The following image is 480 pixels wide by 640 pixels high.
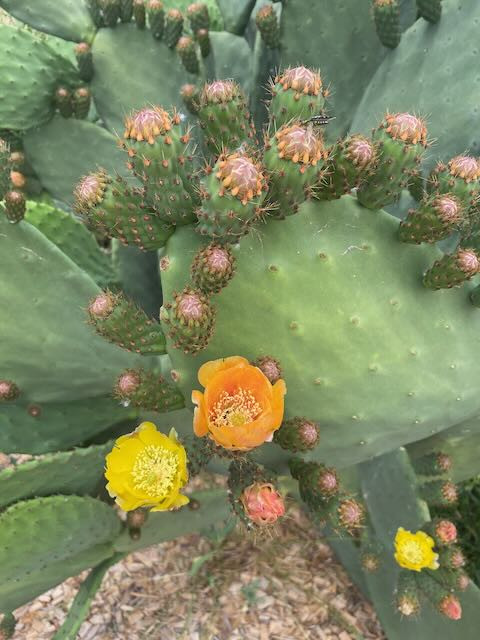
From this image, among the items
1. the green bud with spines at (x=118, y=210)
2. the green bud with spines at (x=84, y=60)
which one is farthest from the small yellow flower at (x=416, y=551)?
the green bud with spines at (x=84, y=60)

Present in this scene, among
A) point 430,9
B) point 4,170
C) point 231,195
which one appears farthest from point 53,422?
point 430,9

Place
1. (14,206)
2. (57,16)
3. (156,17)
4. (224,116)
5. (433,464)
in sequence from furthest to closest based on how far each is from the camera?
1. (57,16)
2. (156,17)
3. (433,464)
4. (14,206)
5. (224,116)

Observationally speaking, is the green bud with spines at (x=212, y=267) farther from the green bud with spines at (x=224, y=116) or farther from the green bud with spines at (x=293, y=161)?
the green bud with spines at (x=224, y=116)

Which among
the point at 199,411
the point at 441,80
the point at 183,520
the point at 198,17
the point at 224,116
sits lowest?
the point at 183,520

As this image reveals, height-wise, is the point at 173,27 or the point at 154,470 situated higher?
the point at 173,27

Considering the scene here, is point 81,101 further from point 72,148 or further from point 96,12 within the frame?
point 96,12

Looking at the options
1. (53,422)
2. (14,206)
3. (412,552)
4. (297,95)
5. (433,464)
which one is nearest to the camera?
(297,95)
